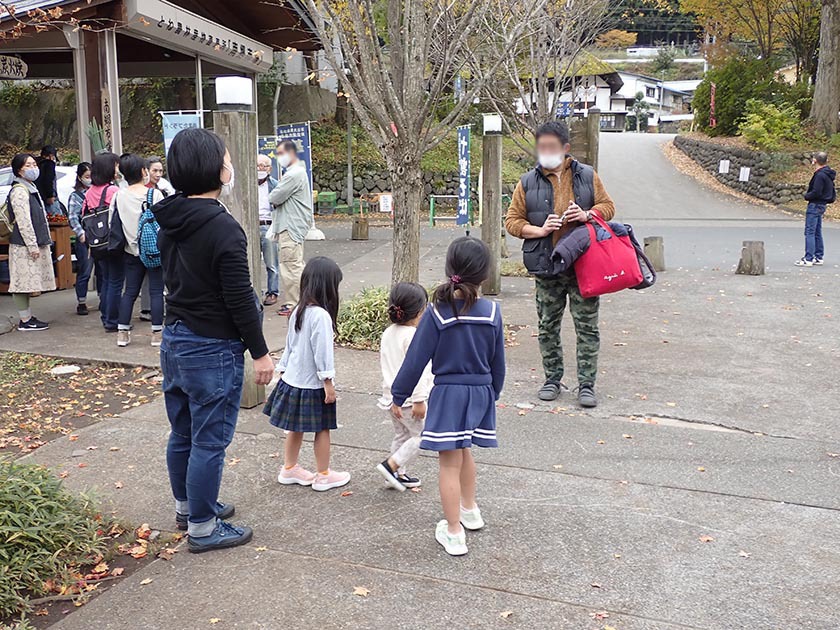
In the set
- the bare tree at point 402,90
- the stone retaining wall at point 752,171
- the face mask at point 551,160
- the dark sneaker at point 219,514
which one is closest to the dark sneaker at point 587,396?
the face mask at point 551,160

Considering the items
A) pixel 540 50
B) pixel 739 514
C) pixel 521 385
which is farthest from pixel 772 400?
pixel 540 50

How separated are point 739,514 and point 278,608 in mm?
2251

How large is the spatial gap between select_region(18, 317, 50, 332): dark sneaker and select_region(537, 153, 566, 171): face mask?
526 cm

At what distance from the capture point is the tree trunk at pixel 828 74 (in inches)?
948

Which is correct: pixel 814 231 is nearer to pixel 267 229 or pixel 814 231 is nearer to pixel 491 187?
pixel 491 187

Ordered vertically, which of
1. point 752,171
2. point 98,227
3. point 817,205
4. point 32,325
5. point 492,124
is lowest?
point 32,325

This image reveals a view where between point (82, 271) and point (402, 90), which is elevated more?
point (402, 90)

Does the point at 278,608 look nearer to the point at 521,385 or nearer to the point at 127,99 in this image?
the point at 521,385

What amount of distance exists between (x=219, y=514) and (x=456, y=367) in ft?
4.41

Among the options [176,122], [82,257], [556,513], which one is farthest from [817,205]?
[556,513]

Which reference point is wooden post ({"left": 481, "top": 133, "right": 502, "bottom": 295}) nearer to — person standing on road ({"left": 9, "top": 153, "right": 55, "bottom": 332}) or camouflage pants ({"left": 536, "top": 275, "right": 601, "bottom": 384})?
camouflage pants ({"left": 536, "top": 275, "right": 601, "bottom": 384})

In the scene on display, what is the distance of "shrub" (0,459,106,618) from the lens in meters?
3.28

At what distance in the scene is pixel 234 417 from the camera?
3621mm

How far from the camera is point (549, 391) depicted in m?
5.94
